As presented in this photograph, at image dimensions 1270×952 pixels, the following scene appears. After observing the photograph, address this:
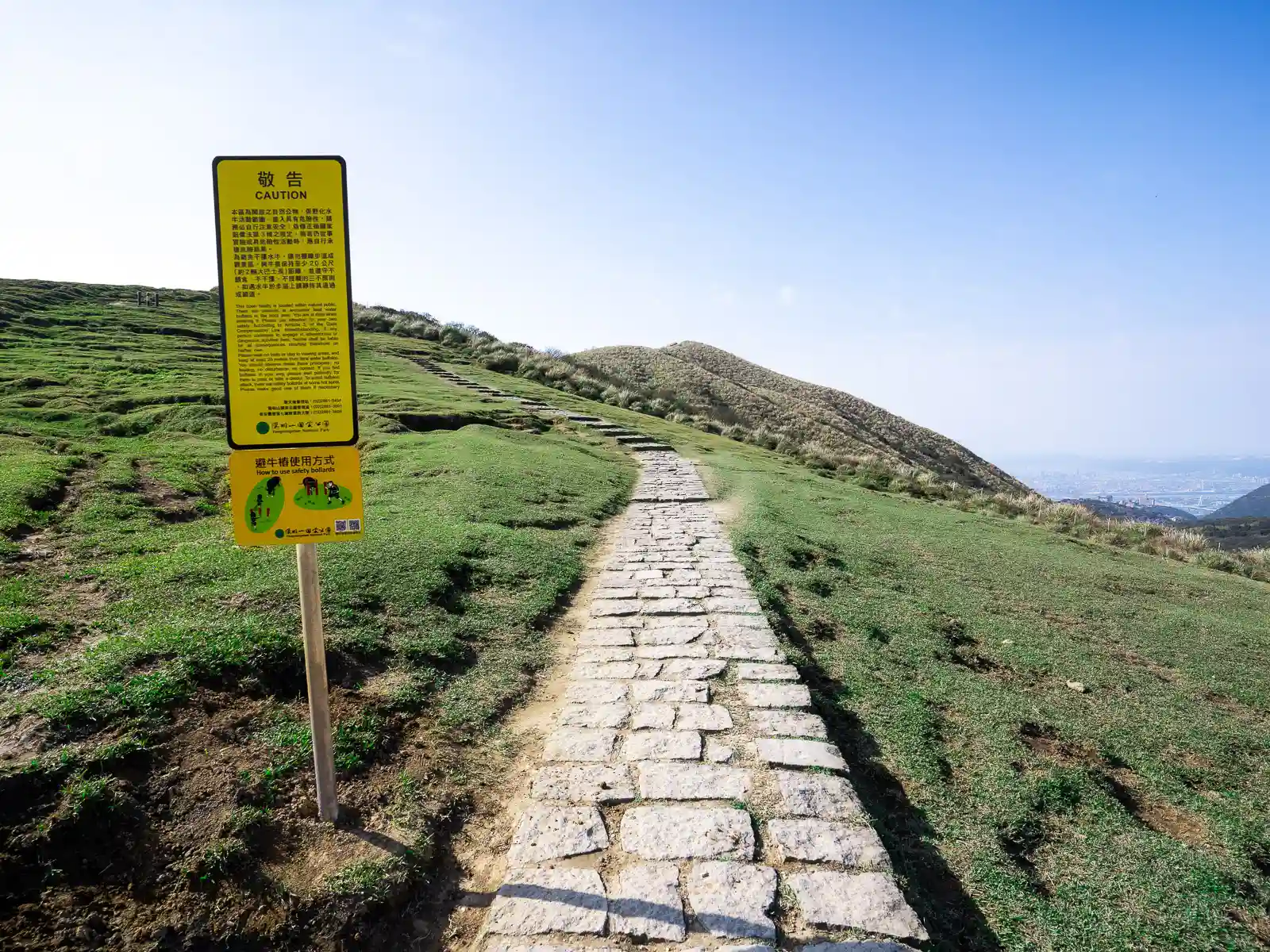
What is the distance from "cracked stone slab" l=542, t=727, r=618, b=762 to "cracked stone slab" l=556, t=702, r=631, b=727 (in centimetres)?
7

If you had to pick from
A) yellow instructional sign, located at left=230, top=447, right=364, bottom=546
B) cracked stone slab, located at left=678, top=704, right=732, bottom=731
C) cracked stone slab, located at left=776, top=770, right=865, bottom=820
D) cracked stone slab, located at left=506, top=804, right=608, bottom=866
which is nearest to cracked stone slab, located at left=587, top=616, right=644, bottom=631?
cracked stone slab, located at left=678, top=704, right=732, bottom=731

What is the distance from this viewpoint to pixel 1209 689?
650 cm

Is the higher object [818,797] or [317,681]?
[317,681]

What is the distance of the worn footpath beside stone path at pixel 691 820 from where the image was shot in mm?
3049

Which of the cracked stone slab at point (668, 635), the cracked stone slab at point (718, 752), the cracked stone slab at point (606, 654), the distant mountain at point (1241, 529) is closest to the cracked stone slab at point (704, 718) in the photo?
the cracked stone slab at point (718, 752)

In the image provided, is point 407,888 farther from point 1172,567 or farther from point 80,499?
point 1172,567

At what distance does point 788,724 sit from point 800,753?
375 mm

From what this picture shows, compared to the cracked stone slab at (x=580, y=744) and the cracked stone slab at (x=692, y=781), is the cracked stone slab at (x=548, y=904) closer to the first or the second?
the cracked stone slab at (x=692, y=781)

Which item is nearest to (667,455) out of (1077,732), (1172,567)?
(1172,567)

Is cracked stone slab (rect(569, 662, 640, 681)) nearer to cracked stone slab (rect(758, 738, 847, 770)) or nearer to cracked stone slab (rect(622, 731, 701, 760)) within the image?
cracked stone slab (rect(622, 731, 701, 760))

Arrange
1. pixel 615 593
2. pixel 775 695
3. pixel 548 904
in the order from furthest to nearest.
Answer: pixel 615 593 < pixel 775 695 < pixel 548 904

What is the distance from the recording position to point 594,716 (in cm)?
489

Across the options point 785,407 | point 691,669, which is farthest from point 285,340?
point 785,407

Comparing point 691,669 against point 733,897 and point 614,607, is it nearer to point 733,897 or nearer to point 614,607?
point 614,607
